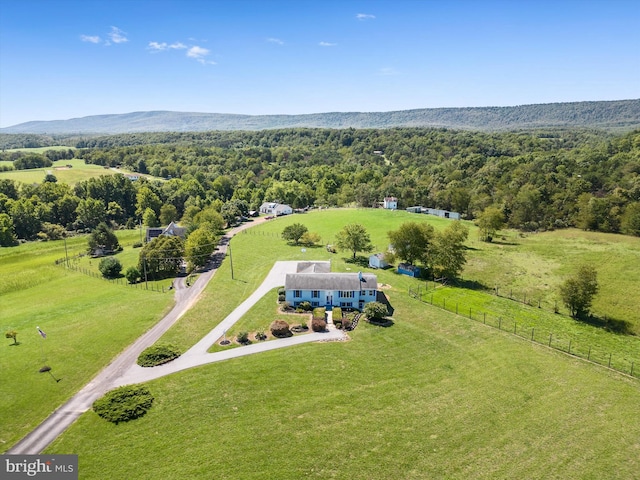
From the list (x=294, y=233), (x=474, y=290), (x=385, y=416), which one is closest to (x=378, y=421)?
(x=385, y=416)

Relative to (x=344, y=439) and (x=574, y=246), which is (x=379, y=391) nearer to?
(x=344, y=439)

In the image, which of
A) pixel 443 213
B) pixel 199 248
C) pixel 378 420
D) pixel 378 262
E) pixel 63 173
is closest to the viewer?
pixel 378 420

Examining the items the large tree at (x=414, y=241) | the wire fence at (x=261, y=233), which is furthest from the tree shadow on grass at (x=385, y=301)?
the wire fence at (x=261, y=233)

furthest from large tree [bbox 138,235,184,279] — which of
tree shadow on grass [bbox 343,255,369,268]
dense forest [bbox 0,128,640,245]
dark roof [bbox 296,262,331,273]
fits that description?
dense forest [bbox 0,128,640,245]

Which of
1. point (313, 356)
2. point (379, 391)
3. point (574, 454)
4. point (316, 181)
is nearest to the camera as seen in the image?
point (574, 454)

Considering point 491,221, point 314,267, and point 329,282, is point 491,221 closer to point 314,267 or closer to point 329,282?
point 314,267

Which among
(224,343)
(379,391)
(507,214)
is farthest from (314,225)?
(379,391)
